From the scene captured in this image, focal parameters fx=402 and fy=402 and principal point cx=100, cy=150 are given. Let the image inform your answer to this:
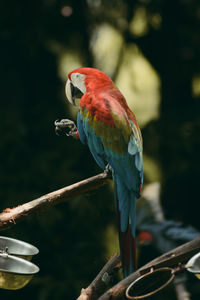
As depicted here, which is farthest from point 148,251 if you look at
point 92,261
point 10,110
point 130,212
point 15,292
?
point 130,212

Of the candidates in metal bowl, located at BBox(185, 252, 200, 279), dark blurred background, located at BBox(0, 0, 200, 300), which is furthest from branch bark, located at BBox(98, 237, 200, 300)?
dark blurred background, located at BBox(0, 0, 200, 300)

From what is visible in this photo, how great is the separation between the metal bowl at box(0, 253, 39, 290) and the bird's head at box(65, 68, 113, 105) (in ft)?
1.21

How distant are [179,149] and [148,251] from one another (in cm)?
45

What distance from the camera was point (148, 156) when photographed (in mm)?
1739

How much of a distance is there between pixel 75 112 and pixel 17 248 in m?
0.97

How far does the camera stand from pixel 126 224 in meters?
0.71

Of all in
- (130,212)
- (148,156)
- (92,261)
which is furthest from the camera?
→ (148,156)

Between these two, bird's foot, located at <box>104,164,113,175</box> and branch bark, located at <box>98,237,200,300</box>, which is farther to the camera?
Result: bird's foot, located at <box>104,164,113,175</box>

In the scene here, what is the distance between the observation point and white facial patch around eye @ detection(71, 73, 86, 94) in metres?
0.87

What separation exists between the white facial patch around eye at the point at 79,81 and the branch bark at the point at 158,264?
0.40 metres

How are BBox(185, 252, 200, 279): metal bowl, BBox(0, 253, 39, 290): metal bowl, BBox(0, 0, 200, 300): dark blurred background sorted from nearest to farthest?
BBox(185, 252, 200, 279): metal bowl
BBox(0, 253, 39, 290): metal bowl
BBox(0, 0, 200, 300): dark blurred background

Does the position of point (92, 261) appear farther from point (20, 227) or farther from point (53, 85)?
point (53, 85)

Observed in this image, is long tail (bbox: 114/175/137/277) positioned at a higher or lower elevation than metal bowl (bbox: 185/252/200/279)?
higher

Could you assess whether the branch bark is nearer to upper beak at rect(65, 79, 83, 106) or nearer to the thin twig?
the thin twig
